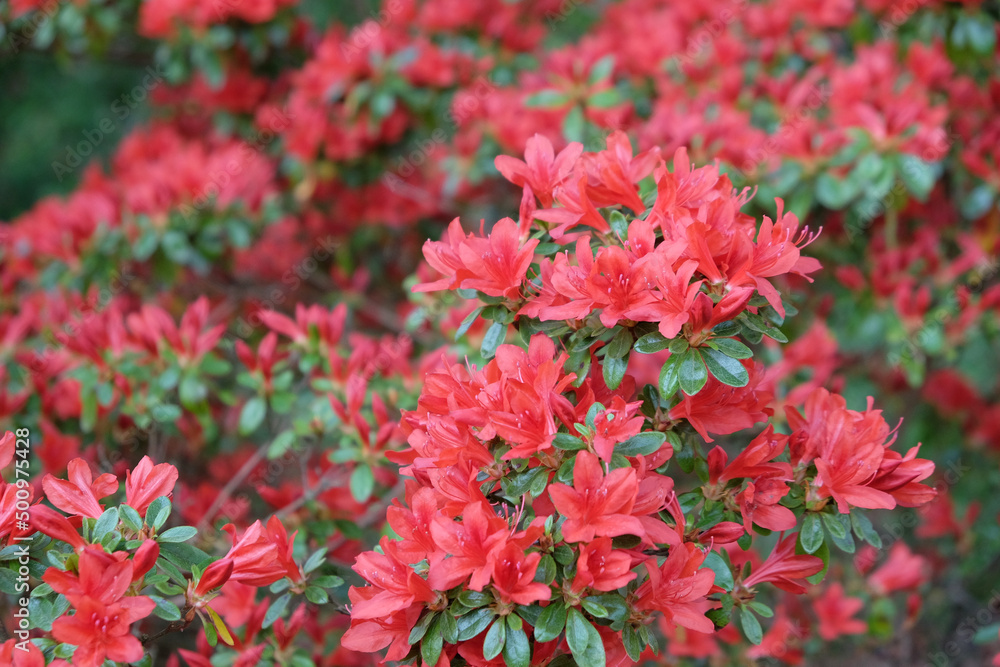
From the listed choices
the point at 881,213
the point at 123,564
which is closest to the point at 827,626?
the point at 881,213

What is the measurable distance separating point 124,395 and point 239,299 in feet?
4.02

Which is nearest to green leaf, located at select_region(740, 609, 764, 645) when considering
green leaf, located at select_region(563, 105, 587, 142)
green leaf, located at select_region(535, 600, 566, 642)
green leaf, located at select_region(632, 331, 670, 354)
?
green leaf, located at select_region(535, 600, 566, 642)

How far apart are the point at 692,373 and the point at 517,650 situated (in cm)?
43

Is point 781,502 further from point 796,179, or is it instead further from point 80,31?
point 80,31

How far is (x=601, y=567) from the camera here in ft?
3.24

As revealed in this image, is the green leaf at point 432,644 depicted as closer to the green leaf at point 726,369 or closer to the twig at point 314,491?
the green leaf at point 726,369

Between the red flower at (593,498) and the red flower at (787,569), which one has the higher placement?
the red flower at (593,498)

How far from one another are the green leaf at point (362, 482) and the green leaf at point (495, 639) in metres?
0.61

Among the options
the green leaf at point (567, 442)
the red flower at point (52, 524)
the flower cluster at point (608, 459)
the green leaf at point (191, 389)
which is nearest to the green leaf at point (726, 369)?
the flower cluster at point (608, 459)

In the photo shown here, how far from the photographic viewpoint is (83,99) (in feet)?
16.3

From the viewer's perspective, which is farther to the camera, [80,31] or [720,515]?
[80,31]

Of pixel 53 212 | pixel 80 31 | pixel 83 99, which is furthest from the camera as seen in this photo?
pixel 83 99

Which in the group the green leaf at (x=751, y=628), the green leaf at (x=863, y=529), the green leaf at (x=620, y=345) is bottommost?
the green leaf at (x=751, y=628)

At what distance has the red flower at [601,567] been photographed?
964 millimetres
